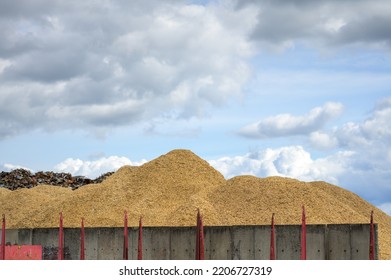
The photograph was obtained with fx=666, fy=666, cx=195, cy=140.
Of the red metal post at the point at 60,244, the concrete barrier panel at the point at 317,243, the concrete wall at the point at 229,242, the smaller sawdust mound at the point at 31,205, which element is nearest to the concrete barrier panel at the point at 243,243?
the concrete wall at the point at 229,242

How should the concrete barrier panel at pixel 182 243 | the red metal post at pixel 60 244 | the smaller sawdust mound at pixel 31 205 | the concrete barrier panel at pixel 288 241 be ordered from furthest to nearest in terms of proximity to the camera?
the smaller sawdust mound at pixel 31 205, the red metal post at pixel 60 244, the concrete barrier panel at pixel 182 243, the concrete barrier panel at pixel 288 241

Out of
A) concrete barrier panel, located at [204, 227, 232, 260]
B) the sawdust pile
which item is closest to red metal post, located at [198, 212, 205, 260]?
concrete barrier panel, located at [204, 227, 232, 260]

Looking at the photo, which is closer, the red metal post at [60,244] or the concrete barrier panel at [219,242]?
the concrete barrier panel at [219,242]

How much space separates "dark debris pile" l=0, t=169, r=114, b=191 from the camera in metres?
62.4

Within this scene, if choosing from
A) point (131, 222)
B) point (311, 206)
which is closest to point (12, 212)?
point (131, 222)

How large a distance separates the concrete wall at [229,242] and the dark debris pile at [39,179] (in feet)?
127

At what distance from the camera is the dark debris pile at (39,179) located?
6244 cm

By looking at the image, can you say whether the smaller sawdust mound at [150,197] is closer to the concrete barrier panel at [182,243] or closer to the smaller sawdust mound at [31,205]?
the smaller sawdust mound at [31,205]

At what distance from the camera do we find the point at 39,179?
63875mm

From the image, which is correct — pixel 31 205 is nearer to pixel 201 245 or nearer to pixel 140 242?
pixel 140 242

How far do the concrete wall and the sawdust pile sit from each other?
8.59 meters

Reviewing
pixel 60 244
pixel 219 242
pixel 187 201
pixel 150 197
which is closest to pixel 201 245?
pixel 219 242

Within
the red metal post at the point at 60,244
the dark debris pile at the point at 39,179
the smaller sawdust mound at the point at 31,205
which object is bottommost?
the red metal post at the point at 60,244
